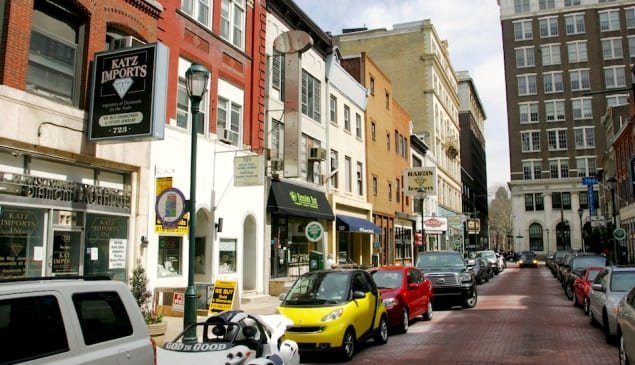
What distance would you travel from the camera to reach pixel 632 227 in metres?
47.6

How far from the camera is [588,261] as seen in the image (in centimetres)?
2173

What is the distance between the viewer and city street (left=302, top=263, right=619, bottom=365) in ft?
32.5

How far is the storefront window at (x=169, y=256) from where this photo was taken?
16.1 metres

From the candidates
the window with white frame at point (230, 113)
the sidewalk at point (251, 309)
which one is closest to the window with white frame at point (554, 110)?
the window with white frame at point (230, 113)

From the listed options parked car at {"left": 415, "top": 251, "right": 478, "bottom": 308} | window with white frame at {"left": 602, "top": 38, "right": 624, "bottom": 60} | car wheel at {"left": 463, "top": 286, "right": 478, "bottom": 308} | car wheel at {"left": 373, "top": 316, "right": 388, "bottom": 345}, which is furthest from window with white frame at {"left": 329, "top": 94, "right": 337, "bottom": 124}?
window with white frame at {"left": 602, "top": 38, "right": 624, "bottom": 60}

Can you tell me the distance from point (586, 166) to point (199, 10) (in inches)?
3196

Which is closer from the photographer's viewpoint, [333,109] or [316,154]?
[316,154]

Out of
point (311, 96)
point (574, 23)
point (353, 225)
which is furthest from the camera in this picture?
point (574, 23)

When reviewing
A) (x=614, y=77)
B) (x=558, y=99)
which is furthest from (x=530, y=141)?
(x=614, y=77)

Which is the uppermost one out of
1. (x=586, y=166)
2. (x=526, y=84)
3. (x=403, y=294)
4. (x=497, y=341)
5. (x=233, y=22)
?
(x=526, y=84)

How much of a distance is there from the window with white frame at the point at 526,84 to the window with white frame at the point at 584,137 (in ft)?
30.4

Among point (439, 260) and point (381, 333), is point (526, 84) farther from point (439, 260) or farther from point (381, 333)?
point (381, 333)

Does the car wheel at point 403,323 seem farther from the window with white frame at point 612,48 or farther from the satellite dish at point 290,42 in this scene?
the window with white frame at point 612,48

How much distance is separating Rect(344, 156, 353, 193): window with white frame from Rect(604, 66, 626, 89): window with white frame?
2745 inches
